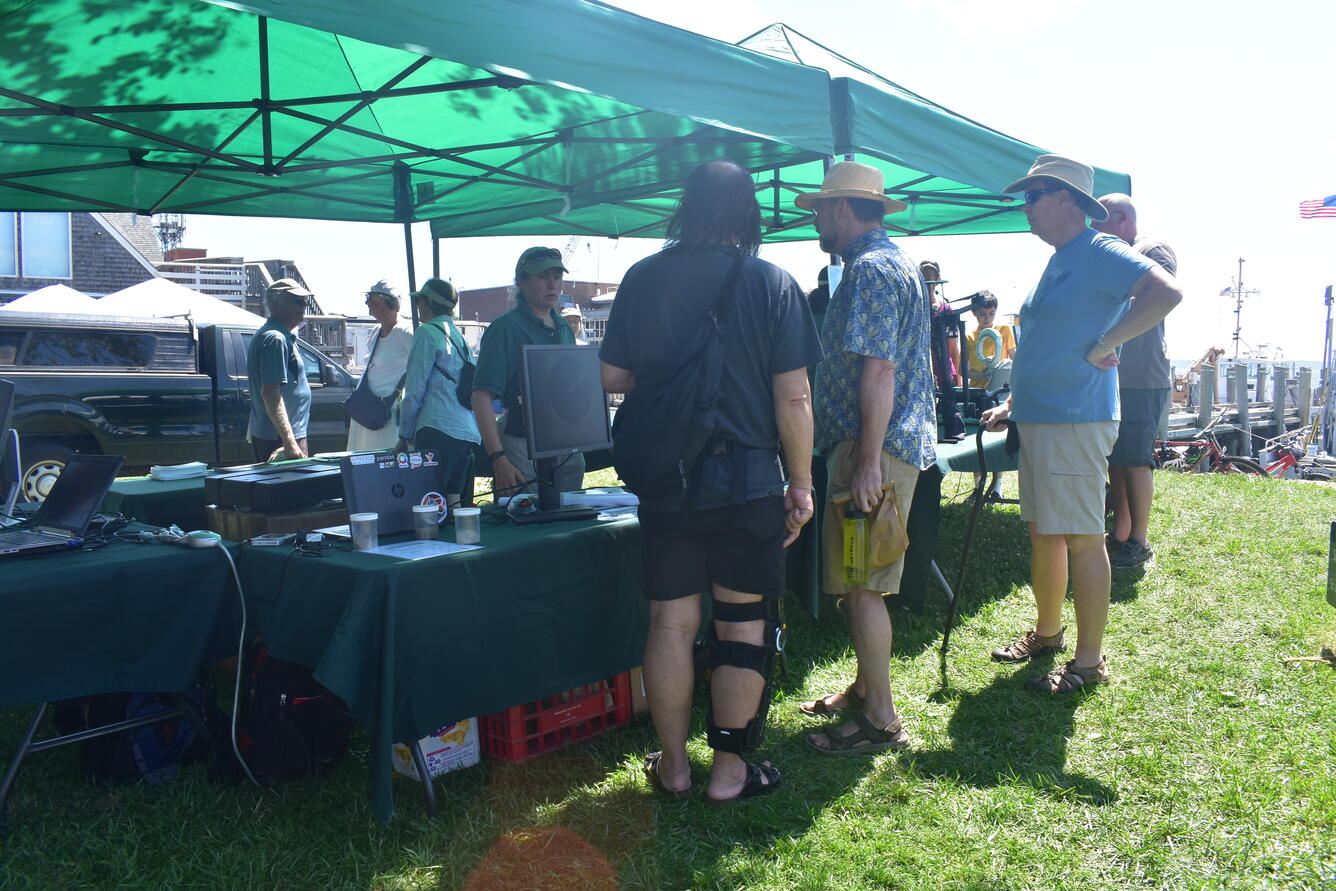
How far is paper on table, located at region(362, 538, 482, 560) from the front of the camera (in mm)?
2395

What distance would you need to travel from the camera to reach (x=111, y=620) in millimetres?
2379

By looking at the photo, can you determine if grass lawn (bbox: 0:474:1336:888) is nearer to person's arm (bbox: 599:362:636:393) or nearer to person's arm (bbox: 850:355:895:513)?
person's arm (bbox: 850:355:895:513)

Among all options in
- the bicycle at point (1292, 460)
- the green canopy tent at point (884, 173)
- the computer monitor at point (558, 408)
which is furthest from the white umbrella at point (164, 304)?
the bicycle at point (1292, 460)

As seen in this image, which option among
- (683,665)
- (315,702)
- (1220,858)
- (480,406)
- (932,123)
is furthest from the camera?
(932,123)

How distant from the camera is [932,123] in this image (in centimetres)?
419

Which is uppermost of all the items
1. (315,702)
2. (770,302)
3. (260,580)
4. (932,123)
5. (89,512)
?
(932,123)

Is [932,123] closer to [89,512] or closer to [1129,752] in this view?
[1129,752]

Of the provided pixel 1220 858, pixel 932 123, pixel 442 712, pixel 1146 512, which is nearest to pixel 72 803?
pixel 442 712

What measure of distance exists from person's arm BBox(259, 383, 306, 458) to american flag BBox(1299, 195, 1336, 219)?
1581 cm

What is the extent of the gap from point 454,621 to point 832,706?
58.8 inches

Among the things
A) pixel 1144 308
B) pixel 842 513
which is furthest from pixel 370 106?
pixel 1144 308

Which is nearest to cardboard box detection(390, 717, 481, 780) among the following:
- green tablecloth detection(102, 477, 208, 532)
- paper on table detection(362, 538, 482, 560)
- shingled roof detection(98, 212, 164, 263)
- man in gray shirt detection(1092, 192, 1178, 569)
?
paper on table detection(362, 538, 482, 560)

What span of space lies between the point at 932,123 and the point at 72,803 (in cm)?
411

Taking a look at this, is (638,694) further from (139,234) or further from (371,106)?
(139,234)
